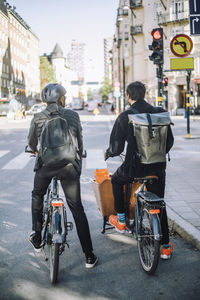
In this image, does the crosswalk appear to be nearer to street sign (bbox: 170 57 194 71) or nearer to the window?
street sign (bbox: 170 57 194 71)

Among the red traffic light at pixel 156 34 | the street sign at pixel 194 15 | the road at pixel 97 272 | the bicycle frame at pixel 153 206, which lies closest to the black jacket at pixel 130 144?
the bicycle frame at pixel 153 206

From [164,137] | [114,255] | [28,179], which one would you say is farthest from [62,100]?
[28,179]

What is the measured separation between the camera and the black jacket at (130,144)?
12.6 feet

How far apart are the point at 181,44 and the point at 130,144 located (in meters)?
6.91

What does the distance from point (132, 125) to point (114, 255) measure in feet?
4.62

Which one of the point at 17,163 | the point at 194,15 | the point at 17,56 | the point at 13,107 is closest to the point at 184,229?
the point at 194,15

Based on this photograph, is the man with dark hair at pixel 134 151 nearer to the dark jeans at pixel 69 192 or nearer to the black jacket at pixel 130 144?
the black jacket at pixel 130 144

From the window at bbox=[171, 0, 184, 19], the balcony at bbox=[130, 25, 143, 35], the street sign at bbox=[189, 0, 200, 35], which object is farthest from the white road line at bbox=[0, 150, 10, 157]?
the balcony at bbox=[130, 25, 143, 35]

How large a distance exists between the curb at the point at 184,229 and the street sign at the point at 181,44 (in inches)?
225

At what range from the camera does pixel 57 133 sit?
3.57 meters

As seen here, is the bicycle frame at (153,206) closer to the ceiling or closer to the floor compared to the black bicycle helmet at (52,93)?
closer to the floor

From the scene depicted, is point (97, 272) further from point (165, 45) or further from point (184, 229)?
point (165, 45)

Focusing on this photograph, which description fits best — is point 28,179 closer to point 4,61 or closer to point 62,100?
point 62,100

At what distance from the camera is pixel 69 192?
147 inches
